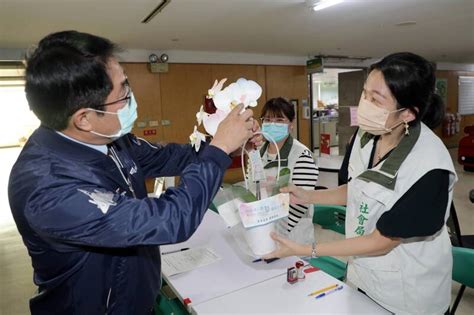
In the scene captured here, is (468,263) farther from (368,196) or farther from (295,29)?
(295,29)

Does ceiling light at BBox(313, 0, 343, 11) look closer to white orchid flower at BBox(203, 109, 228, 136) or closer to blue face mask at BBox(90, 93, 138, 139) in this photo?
white orchid flower at BBox(203, 109, 228, 136)

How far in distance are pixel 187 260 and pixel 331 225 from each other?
99cm

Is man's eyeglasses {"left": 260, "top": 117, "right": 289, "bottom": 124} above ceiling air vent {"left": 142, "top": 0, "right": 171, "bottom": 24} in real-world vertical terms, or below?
below

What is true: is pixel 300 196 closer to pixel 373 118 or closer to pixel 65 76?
pixel 373 118

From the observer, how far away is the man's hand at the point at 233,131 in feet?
3.28

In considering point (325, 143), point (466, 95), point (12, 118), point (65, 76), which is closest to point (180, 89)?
point (325, 143)

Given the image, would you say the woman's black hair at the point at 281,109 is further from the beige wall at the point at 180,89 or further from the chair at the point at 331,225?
the beige wall at the point at 180,89

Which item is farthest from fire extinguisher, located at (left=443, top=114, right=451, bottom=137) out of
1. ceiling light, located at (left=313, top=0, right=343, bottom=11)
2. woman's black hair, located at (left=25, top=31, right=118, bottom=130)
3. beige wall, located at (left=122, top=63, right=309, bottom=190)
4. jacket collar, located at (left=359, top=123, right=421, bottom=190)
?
woman's black hair, located at (left=25, top=31, right=118, bottom=130)

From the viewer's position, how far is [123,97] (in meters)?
1.05

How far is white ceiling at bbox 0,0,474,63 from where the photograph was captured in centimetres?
344

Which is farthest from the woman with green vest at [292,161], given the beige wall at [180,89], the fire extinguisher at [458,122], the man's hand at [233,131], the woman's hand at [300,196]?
the fire extinguisher at [458,122]

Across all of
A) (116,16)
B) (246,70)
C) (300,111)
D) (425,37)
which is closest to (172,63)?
(246,70)

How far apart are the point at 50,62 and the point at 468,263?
1950 millimetres

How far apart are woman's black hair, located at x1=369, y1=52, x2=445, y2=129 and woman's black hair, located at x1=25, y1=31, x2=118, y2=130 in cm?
97
